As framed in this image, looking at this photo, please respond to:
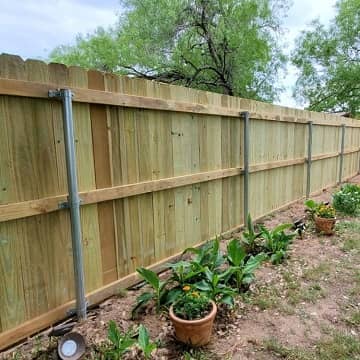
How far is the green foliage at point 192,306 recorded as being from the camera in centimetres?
185

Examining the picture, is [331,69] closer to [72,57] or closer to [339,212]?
[72,57]

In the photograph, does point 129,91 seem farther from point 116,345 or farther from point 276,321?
point 276,321

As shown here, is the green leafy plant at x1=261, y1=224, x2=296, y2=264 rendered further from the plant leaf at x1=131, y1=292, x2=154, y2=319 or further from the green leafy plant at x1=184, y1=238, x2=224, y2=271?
the plant leaf at x1=131, y1=292, x2=154, y2=319

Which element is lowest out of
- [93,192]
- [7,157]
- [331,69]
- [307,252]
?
[307,252]

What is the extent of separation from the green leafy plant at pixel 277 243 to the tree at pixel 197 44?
904cm

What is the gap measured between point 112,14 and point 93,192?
1204cm

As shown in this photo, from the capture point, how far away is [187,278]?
2266 mm

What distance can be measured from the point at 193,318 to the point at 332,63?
58.4 feet

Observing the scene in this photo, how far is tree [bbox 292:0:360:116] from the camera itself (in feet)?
50.3

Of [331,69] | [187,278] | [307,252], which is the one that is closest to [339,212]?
[307,252]

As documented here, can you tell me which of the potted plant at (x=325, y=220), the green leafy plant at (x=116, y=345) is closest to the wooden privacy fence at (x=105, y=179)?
the green leafy plant at (x=116, y=345)

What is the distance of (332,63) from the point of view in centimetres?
1609

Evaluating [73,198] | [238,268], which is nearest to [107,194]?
[73,198]

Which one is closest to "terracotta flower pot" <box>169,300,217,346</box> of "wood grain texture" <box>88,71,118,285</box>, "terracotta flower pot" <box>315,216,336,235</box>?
"wood grain texture" <box>88,71,118,285</box>
